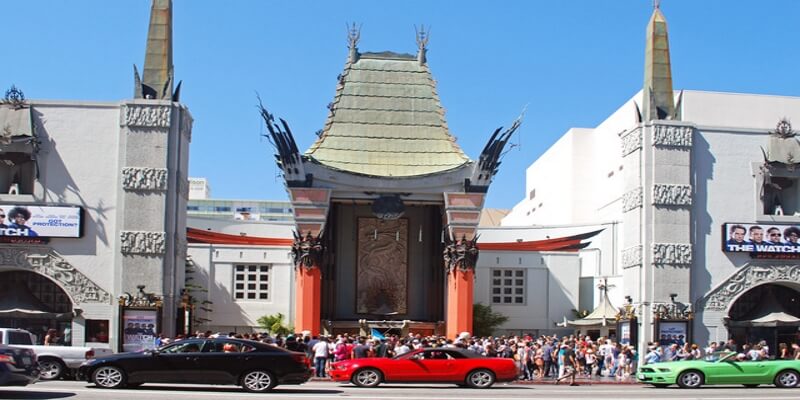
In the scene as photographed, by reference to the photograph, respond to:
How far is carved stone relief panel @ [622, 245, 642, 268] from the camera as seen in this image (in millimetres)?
38969

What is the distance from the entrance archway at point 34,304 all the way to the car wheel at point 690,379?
66.1 feet

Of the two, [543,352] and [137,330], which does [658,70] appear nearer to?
[543,352]

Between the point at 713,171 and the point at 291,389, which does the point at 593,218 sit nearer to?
the point at 713,171

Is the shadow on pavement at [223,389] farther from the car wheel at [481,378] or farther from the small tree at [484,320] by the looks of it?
the small tree at [484,320]

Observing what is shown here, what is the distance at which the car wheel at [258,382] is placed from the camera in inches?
934

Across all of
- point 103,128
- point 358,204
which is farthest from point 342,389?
point 358,204

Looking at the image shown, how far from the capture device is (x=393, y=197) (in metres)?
51.8

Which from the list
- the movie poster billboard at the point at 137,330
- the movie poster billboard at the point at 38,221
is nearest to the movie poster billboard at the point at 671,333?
the movie poster billboard at the point at 137,330

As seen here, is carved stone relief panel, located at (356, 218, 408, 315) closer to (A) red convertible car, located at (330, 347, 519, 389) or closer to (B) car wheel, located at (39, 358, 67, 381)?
(A) red convertible car, located at (330, 347, 519, 389)

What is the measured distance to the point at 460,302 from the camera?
5034cm

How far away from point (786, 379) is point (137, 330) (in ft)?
65.8

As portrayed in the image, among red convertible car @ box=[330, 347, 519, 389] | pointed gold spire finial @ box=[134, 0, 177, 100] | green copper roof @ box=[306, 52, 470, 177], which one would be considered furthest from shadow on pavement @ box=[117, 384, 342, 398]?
green copper roof @ box=[306, 52, 470, 177]

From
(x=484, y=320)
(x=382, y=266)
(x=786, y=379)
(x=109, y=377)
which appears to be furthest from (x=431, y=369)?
(x=382, y=266)

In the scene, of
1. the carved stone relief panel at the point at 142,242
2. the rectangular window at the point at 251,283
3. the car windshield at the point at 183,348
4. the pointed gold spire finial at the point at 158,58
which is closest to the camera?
the car windshield at the point at 183,348
